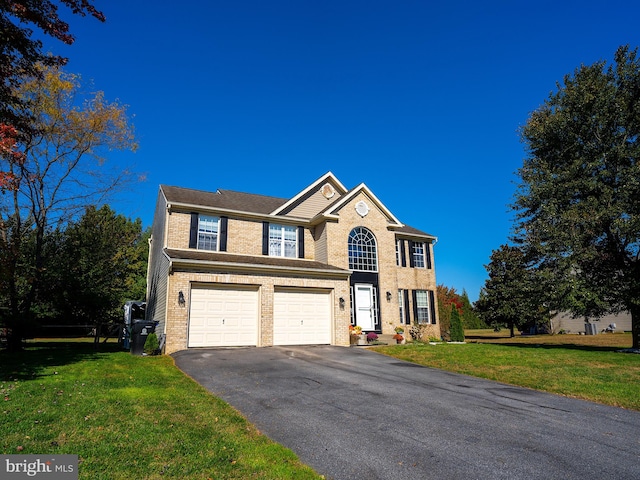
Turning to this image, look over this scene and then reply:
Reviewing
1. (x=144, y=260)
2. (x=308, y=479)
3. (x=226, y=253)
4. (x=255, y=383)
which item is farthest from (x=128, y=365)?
(x=144, y=260)

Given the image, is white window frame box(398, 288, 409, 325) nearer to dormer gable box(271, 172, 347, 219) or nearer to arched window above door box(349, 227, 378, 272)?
arched window above door box(349, 227, 378, 272)

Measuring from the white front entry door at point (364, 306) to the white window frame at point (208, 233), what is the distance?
7723mm

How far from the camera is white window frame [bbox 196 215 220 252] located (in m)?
18.5

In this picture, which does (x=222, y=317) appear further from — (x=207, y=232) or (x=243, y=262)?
(x=207, y=232)

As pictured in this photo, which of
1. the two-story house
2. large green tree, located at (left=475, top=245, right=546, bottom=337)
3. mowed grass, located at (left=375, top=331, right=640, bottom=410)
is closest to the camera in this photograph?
mowed grass, located at (left=375, top=331, right=640, bottom=410)

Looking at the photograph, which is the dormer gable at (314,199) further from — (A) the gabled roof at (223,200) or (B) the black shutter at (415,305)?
(B) the black shutter at (415,305)

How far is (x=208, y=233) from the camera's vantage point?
18734mm

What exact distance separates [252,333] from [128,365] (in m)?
5.51

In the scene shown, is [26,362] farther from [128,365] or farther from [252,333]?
[252,333]

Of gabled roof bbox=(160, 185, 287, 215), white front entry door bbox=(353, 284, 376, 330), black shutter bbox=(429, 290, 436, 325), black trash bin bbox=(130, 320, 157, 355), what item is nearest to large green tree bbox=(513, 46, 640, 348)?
black shutter bbox=(429, 290, 436, 325)

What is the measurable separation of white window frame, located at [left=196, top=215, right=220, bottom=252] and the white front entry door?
7.72m

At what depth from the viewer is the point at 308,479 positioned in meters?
4.08

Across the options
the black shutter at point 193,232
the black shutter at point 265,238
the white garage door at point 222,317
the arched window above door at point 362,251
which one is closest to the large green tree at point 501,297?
the arched window above door at point 362,251

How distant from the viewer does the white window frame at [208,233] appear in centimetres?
1850
